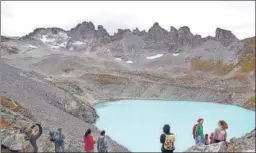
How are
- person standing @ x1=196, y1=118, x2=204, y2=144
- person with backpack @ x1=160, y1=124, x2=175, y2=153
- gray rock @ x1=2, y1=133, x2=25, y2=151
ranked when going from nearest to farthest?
person with backpack @ x1=160, y1=124, x2=175, y2=153 → gray rock @ x1=2, y1=133, x2=25, y2=151 → person standing @ x1=196, y1=118, x2=204, y2=144

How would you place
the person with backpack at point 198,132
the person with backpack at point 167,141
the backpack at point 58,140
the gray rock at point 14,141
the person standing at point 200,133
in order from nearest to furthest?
the person with backpack at point 167,141, the gray rock at point 14,141, the backpack at point 58,140, the person standing at point 200,133, the person with backpack at point 198,132

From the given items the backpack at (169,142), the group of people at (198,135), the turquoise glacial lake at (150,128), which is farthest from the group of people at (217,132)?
the turquoise glacial lake at (150,128)

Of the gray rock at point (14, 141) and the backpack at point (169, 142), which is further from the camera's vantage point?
the gray rock at point (14, 141)

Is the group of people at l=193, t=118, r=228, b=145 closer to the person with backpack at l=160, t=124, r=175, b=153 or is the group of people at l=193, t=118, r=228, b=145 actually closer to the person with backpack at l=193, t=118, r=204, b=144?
the person with backpack at l=193, t=118, r=204, b=144

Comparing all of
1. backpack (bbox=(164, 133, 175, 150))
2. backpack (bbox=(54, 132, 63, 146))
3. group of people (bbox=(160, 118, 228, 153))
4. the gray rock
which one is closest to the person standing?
group of people (bbox=(160, 118, 228, 153))

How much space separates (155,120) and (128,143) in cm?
2708

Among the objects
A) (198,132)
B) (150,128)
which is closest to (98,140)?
→ (198,132)

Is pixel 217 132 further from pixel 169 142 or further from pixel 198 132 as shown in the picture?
pixel 169 142

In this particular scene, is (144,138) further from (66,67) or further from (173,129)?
(66,67)

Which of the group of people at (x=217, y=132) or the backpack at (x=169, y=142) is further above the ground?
the group of people at (x=217, y=132)

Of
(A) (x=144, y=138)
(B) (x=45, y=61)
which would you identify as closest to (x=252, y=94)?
(A) (x=144, y=138)

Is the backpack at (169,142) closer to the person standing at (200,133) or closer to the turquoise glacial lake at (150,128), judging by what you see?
the person standing at (200,133)

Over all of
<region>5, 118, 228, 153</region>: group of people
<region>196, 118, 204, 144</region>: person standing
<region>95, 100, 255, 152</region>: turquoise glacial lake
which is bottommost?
<region>5, 118, 228, 153</region>: group of people

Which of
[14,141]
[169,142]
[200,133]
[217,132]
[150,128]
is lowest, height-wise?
[169,142]
